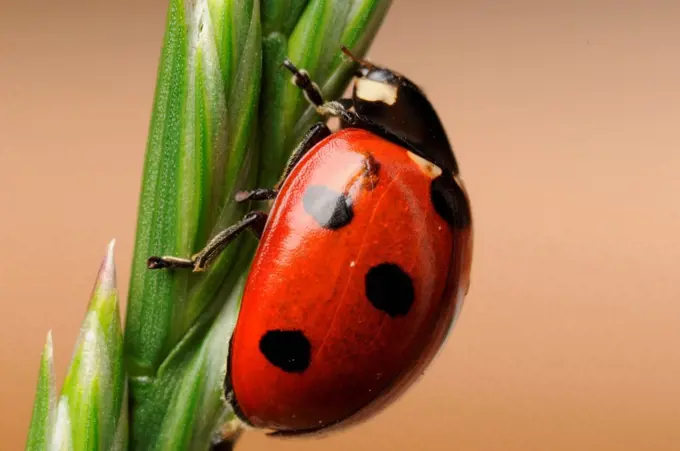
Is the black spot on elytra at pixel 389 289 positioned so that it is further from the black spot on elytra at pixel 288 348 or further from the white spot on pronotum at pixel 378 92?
the white spot on pronotum at pixel 378 92

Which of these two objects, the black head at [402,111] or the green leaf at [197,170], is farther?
the black head at [402,111]

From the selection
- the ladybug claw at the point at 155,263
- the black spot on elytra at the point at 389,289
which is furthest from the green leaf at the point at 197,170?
the black spot on elytra at the point at 389,289

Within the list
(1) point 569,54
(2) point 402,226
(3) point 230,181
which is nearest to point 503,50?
(1) point 569,54

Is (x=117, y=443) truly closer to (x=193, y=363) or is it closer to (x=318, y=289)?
(x=193, y=363)

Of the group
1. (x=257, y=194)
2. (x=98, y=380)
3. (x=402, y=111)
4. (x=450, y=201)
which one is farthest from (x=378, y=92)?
(x=98, y=380)

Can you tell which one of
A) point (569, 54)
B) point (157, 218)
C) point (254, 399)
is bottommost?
point (254, 399)

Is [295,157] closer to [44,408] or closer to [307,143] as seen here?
[307,143]

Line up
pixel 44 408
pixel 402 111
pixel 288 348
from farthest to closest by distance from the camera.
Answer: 1. pixel 402 111
2. pixel 288 348
3. pixel 44 408

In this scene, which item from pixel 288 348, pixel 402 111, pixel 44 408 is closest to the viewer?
pixel 44 408
